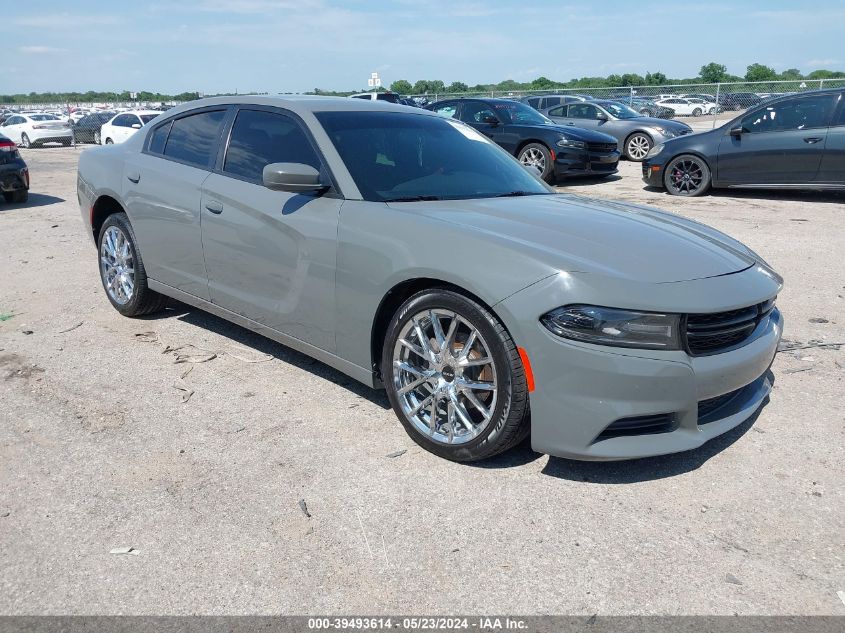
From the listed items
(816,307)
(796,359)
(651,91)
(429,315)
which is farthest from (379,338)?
(651,91)

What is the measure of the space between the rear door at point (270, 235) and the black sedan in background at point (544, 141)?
927 cm

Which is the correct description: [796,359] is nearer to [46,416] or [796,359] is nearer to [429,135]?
[429,135]

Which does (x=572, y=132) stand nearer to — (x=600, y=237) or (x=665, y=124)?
(x=665, y=124)

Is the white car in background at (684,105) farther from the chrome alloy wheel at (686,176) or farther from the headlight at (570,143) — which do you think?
the chrome alloy wheel at (686,176)

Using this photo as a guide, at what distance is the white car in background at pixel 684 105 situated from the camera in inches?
1334

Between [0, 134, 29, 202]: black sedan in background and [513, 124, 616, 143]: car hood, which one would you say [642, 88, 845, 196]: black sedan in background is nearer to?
[513, 124, 616, 143]: car hood

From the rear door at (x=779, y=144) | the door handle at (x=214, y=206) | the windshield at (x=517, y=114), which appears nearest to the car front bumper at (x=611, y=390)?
the door handle at (x=214, y=206)

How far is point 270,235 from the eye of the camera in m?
4.00

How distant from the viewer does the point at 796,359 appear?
463 cm

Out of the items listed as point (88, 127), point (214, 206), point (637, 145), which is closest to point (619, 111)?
point (637, 145)

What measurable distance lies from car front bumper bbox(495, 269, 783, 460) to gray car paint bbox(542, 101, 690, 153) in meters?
15.3

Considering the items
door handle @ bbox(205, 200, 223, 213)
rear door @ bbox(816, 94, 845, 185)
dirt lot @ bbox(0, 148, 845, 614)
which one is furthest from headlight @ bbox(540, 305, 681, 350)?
rear door @ bbox(816, 94, 845, 185)

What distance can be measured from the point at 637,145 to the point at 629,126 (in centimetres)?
49

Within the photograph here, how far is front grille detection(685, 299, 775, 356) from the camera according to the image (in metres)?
2.99
